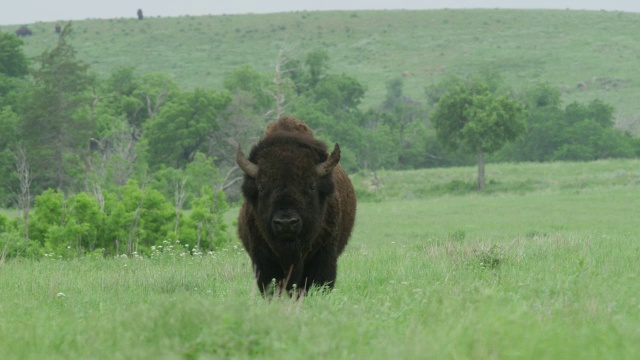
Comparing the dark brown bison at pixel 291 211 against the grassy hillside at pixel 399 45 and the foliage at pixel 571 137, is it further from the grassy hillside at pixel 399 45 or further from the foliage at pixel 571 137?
the grassy hillside at pixel 399 45

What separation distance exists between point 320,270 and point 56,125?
40978mm

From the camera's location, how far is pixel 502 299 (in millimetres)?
6305

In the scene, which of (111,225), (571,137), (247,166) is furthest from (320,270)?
(571,137)

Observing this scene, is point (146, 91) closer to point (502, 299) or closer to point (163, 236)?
point (163, 236)

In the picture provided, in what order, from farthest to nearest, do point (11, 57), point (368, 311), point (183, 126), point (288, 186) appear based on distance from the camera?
point (11, 57)
point (183, 126)
point (288, 186)
point (368, 311)

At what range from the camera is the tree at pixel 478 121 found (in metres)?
50.0

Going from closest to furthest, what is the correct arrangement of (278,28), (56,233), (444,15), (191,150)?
(56,233) → (191,150) → (278,28) → (444,15)

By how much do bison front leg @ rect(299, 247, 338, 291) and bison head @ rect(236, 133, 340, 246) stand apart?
332 mm

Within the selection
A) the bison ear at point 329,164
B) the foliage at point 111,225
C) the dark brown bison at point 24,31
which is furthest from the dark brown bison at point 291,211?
the dark brown bison at point 24,31

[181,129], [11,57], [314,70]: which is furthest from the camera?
[314,70]

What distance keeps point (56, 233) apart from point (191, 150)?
33.8 meters

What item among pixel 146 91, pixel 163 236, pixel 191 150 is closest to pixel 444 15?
pixel 146 91

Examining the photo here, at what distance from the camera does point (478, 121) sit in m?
50.2

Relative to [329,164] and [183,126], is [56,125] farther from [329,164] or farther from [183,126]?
[329,164]
